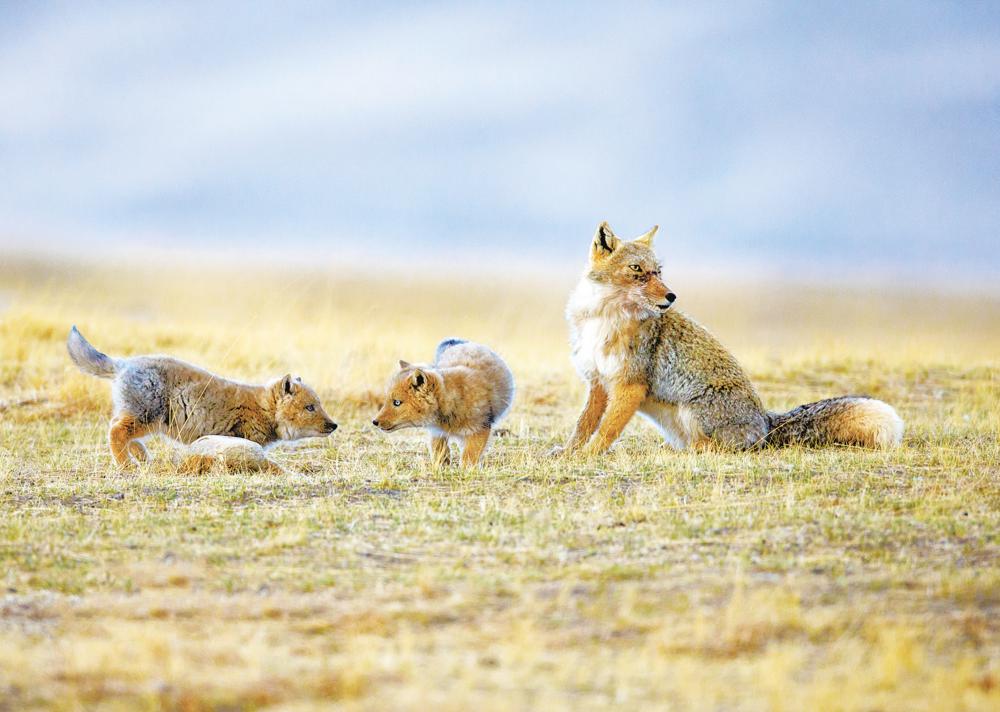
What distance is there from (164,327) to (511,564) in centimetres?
1589

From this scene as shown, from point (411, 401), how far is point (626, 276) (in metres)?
2.40

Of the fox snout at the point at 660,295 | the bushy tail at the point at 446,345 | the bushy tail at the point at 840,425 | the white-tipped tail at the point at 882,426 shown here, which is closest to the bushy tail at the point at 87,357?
the bushy tail at the point at 446,345

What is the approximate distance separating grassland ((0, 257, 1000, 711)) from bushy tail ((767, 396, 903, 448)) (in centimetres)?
38

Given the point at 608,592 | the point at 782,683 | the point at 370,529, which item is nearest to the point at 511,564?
the point at 608,592

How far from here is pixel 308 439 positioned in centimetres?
1313

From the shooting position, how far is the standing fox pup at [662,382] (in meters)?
11.3

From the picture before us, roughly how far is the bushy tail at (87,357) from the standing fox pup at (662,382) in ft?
14.4

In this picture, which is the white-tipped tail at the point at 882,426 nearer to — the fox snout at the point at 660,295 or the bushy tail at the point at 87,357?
the fox snout at the point at 660,295

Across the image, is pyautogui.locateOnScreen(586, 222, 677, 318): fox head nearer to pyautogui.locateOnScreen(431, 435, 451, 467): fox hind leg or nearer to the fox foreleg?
the fox foreleg

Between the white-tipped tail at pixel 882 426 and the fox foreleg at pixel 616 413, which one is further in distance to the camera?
the fox foreleg at pixel 616 413

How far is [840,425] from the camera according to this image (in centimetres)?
1135

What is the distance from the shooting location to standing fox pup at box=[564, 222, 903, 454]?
37.0 ft

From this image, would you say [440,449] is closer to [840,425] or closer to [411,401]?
[411,401]

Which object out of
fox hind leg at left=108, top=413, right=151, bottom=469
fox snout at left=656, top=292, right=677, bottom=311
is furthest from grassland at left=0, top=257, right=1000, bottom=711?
fox snout at left=656, top=292, right=677, bottom=311
